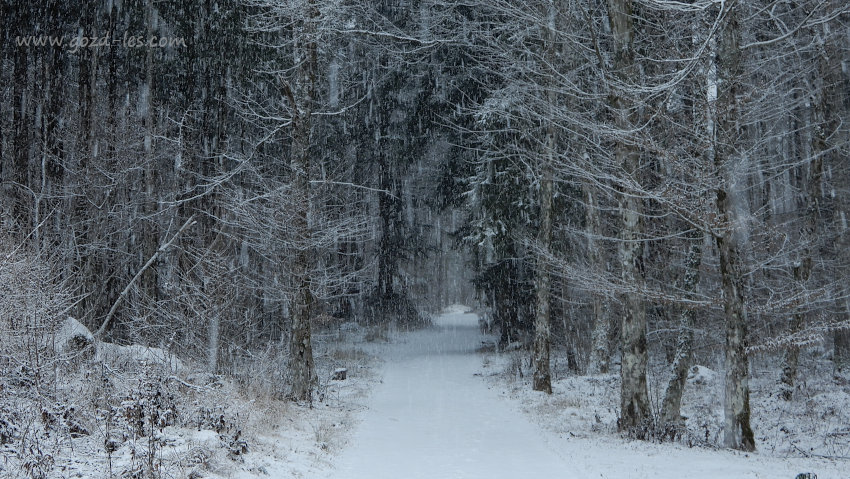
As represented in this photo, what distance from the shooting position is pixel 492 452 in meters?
8.59

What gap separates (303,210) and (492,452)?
21.7ft

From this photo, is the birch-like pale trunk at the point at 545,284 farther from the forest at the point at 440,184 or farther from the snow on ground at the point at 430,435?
the snow on ground at the point at 430,435

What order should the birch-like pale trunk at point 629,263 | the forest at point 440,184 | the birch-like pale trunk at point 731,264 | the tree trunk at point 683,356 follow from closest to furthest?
the birch-like pale trunk at point 731,264, the forest at point 440,184, the birch-like pale trunk at point 629,263, the tree trunk at point 683,356

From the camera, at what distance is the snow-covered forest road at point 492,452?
7195mm

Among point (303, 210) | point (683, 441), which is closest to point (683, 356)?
point (683, 441)

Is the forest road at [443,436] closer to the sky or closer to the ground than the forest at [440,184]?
closer to the ground

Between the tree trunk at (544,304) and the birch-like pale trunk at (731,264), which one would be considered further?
the tree trunk at (544,304)

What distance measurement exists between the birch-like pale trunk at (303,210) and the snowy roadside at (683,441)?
479 cm

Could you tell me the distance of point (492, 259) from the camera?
69.9 ft

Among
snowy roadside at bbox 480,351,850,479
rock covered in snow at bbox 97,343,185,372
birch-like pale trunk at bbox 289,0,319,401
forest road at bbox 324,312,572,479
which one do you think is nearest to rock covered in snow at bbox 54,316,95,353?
rock covered in snow at bbox 97,343,185,372

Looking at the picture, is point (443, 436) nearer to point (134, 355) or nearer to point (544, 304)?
point (134, 355)

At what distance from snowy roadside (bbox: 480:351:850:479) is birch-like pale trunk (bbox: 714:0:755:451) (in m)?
0.50

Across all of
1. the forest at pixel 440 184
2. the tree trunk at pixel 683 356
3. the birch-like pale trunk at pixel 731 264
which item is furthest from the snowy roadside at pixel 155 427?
the birch-like pale trunk at pixel 731 264

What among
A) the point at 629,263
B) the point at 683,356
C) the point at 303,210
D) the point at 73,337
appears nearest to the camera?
the point at 73,337
